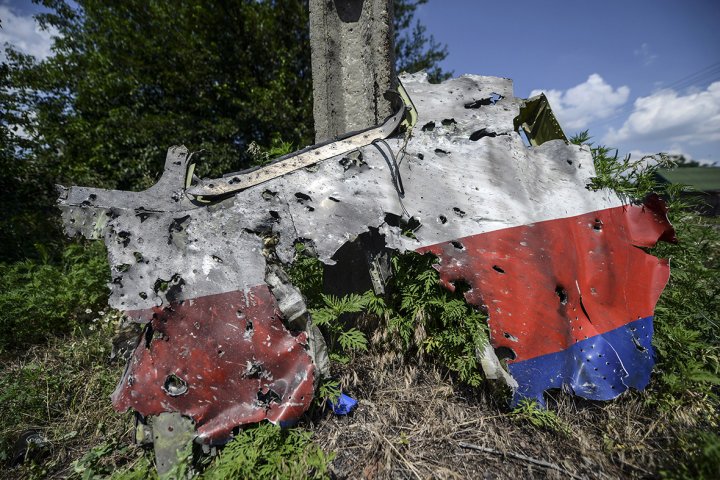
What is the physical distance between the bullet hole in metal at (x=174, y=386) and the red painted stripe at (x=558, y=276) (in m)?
1.51

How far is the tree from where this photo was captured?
20.8 ft

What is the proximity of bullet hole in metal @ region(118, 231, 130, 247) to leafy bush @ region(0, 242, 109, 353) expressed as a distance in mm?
1645

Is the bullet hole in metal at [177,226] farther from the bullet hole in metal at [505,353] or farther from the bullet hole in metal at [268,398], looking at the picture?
the bullet hole in metal at [505,353]

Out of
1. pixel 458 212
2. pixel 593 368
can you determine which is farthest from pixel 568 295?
pixel 458 212

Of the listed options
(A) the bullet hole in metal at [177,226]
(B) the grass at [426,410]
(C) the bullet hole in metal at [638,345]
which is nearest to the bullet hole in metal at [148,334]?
(A) the bullet hole in metal at [177,226]

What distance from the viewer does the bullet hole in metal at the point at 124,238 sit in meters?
1.91

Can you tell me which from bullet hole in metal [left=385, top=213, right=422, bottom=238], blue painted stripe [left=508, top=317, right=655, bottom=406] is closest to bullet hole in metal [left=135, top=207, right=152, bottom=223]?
bullet hole in metal [left=385, top=213, right=422, bottom=238]

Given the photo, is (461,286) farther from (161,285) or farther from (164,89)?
(164,89)

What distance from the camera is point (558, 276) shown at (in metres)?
2.04

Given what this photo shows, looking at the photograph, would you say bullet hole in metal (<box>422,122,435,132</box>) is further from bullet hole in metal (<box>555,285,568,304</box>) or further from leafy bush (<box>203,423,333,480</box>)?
leafy bush (<box>203,423,333,480</box>)

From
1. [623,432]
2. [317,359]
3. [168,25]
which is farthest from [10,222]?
[623,432]

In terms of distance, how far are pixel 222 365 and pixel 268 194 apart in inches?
39.0

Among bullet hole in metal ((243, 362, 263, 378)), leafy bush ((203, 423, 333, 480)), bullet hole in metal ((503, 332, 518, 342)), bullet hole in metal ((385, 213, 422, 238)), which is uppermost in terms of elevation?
bullet hole in metal ((385, 213, 422, 238))

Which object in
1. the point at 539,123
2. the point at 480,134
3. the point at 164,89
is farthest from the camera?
the point at 164,89
